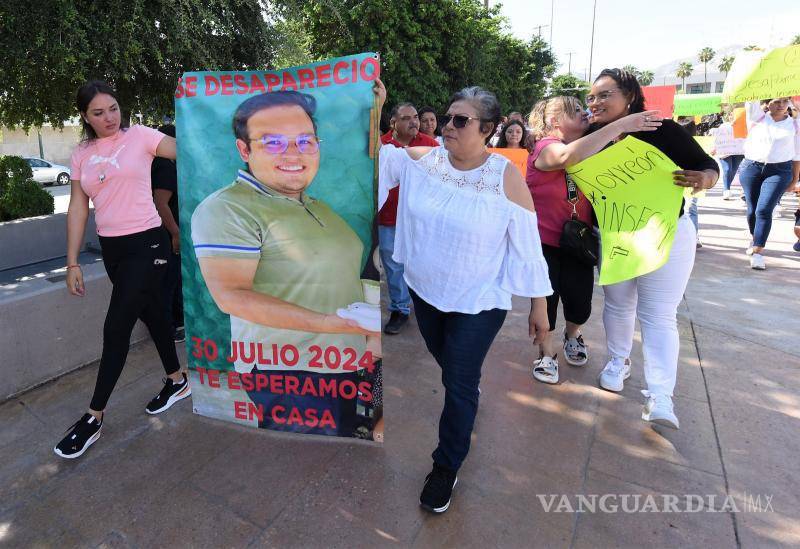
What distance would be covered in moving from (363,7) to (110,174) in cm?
1388

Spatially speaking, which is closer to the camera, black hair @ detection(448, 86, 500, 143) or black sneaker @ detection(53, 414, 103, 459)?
black hair @ detection(448, 86, 500, 143)

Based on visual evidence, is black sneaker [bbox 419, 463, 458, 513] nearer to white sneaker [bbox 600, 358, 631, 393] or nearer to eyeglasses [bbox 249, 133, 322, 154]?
white sneaker [bbox 600, 358, 631, 393]

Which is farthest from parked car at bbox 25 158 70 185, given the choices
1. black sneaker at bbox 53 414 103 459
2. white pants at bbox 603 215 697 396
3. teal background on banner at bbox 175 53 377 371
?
white pants at bbox 603 215 697 396

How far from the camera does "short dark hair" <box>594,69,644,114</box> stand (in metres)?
2.54

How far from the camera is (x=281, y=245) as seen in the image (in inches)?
91.7

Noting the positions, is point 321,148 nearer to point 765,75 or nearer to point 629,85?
point 629,85

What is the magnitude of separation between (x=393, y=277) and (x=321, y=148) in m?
2.02

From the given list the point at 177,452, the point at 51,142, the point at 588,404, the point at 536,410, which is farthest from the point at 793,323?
the point at 51,142

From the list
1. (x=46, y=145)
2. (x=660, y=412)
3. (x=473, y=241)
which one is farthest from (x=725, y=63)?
(x=473, y=241)

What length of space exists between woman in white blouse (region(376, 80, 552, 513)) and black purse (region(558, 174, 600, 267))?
82 centimetres

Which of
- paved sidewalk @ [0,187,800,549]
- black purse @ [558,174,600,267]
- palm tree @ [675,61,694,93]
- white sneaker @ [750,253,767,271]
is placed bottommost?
paved sidewalk @ [0,187,800,549]

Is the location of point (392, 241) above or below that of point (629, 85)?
below

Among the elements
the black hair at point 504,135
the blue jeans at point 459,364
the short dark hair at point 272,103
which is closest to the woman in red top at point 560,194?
the blue jeans at point 459,364

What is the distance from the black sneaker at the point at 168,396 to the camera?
297cm
